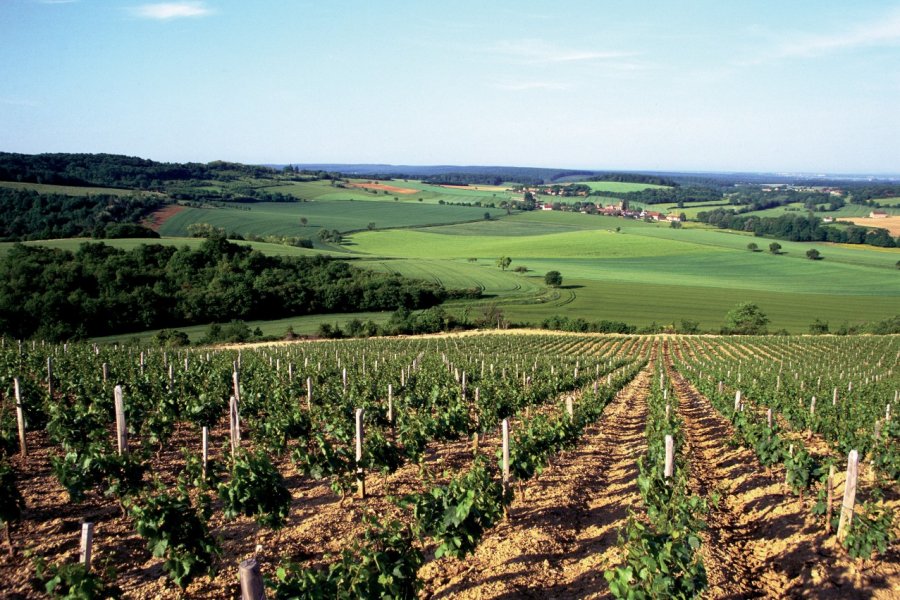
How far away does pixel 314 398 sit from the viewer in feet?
53.5

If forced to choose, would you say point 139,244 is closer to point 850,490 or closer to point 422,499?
point 422,499

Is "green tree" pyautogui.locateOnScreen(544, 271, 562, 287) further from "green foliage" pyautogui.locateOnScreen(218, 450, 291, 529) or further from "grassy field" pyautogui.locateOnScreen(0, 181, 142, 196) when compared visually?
"grassy field" pyautogui.locateOnScreen(0, 181, 142, 196)

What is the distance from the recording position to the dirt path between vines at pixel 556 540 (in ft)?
22.8

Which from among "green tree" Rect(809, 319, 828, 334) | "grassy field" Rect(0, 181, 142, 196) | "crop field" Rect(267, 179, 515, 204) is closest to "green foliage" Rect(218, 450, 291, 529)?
"green tree" Rect(809, 319, 828, 334)

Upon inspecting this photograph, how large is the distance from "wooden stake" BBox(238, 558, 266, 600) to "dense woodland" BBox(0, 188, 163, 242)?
7617 cm

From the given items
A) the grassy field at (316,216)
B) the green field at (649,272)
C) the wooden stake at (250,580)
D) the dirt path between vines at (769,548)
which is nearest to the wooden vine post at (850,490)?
the dirt path between vines at (769,548)

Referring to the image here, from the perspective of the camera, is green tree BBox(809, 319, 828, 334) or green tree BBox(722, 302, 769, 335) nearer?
green tree BBox(809, 319, 828, 334)

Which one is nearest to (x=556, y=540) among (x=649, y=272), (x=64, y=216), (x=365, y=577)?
→ (x=365, y=577)

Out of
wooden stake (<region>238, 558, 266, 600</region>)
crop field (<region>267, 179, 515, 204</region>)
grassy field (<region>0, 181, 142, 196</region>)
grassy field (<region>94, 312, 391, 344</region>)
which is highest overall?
crop field (<region>267, 179, 515, 204</region>)

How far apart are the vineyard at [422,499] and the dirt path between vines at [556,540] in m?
0.04

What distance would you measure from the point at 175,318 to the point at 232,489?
5044cm

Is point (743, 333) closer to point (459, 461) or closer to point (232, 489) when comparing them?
point (459, 461)

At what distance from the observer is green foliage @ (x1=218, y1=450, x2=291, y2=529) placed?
7.61 m

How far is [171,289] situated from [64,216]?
35.6m
